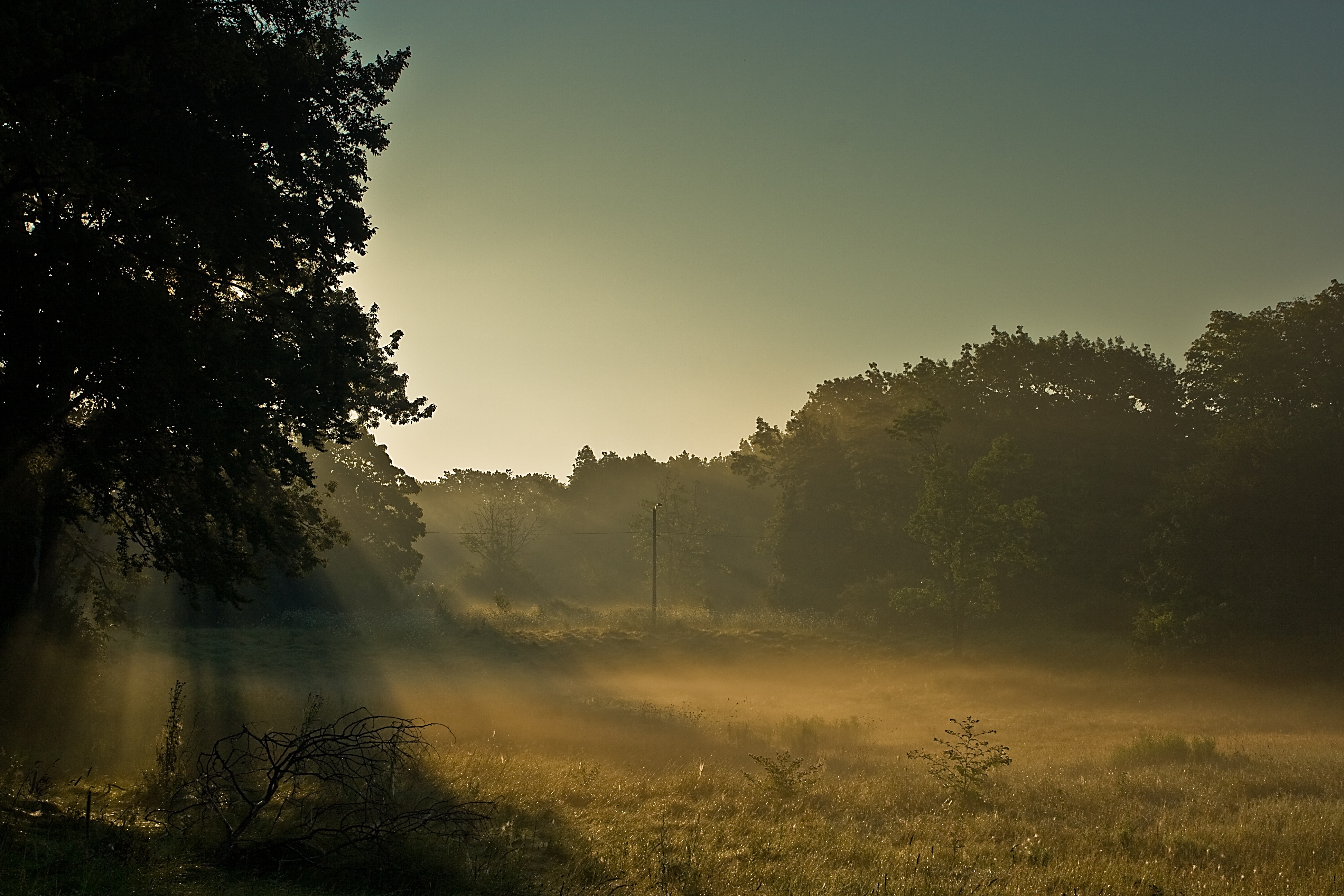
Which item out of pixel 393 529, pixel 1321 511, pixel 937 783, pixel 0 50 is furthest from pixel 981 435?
pixel 0 50

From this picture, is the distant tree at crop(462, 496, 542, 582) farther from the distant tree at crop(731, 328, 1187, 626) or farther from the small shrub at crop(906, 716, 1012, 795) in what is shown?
the small shrub at crop(906, 716, 1012, 795)

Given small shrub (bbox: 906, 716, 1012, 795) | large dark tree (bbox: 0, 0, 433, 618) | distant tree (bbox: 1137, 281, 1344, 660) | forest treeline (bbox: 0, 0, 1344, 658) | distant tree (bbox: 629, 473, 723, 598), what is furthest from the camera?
distant tree (bbox: 629, 473, 723, 598)

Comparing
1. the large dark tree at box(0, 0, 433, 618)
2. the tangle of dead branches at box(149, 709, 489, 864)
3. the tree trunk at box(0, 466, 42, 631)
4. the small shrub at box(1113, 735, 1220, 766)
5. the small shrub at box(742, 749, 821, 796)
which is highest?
the large dark tree at box(0, 0, 433, 618)

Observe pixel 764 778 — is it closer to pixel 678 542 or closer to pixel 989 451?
pixel 989 451

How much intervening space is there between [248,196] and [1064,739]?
79.2 ft

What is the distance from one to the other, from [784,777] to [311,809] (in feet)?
25.0

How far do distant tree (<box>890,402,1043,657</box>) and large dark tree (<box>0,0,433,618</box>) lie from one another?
1352 inches

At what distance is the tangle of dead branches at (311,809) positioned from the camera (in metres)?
8.80

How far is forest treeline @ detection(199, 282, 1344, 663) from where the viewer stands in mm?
43000

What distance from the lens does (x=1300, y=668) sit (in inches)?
1594

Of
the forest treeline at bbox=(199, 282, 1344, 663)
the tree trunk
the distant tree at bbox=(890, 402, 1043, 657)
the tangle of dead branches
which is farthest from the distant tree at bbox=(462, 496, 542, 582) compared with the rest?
the tangle of dead branches

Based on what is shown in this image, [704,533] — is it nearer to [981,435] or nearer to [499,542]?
[499,542]

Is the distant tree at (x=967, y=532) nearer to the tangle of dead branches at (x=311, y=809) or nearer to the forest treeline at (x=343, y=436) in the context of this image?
the forest treeline at (x=343, y=436)

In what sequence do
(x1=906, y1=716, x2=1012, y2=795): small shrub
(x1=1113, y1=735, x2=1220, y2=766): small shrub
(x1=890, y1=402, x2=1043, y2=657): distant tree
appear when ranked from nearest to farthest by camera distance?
(x1=906, y1=716, x2=1012, y2=795): small shrub < (x1=1113, y1=735, x2=1220, y2=766): small shrub < (x1=890, y1=402, x2=1043, y2=657): distant tree
